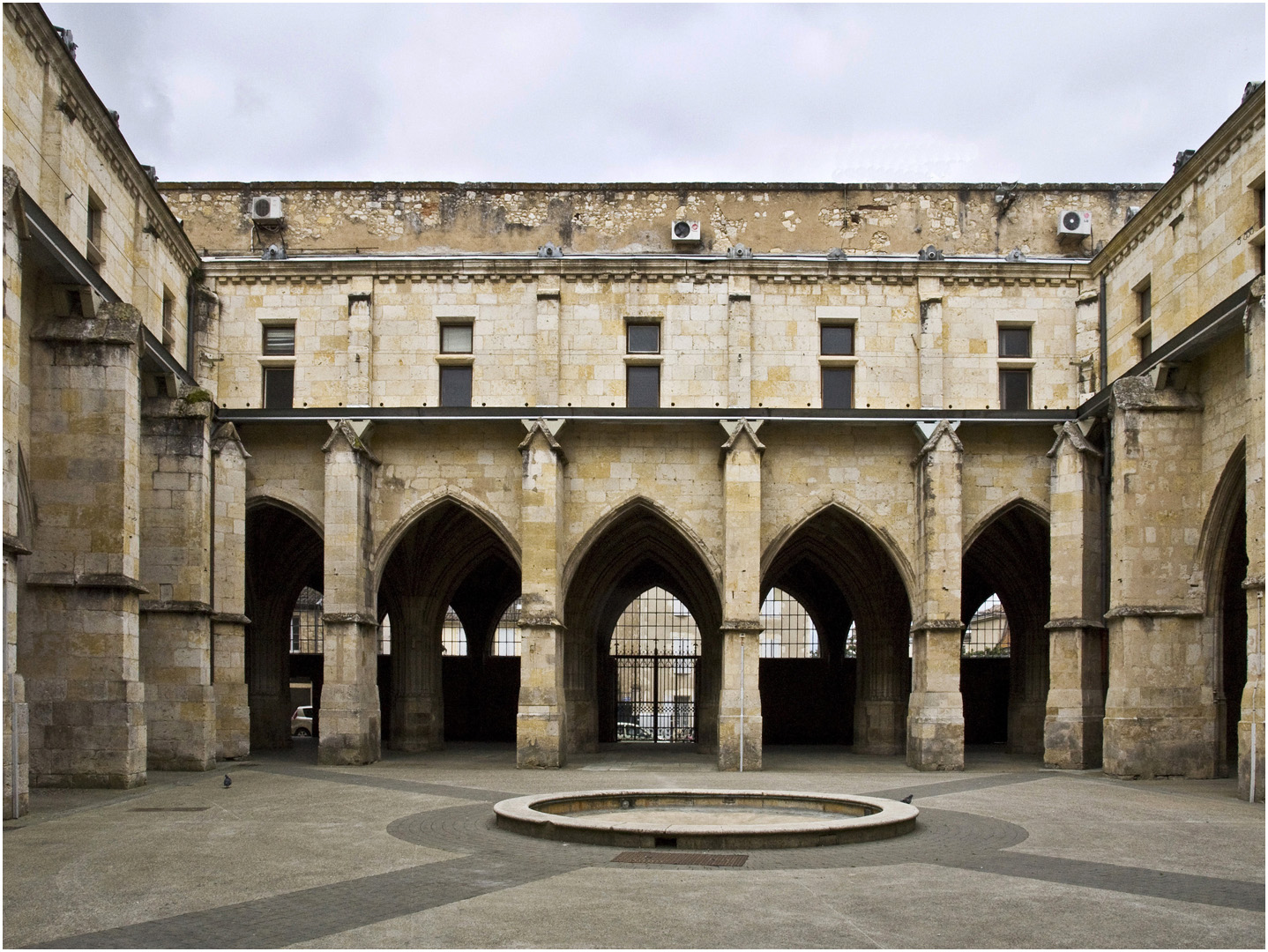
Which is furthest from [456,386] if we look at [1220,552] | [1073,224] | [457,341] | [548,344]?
[1220,552]

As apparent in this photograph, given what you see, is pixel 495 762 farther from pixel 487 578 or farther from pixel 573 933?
pixel 573 933

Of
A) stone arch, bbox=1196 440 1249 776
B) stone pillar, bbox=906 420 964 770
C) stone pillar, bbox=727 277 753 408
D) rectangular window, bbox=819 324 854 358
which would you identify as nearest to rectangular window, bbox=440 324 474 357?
stone pillar, bbox=727 277 753 408

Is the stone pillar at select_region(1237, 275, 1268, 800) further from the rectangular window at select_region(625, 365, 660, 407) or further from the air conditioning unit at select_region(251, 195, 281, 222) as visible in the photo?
the air conditioning unit at select_region(251, 195, 281, 222)

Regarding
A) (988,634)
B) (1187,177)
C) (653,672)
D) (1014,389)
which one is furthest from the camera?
(988,634)

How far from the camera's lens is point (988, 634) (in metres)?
56.9

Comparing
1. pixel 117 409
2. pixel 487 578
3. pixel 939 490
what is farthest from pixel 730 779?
pixel 487 578

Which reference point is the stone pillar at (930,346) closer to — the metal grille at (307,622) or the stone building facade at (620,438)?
the stone building facade at (620,438)

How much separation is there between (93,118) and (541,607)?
10.7 metres

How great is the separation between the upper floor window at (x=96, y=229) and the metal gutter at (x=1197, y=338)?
53.8ft

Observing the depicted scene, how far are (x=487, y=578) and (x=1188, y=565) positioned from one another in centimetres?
1959

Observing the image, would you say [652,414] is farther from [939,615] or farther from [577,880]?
[577,880]

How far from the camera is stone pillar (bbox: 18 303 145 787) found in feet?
58.3

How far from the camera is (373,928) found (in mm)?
8367

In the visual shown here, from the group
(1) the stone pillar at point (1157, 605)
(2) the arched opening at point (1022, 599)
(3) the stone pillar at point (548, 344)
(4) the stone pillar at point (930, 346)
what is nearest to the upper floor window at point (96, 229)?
(3) the stone pillar at point (548, 344)
